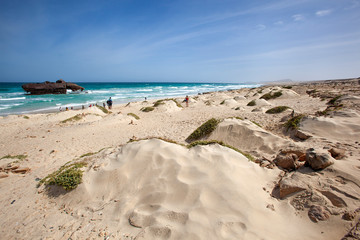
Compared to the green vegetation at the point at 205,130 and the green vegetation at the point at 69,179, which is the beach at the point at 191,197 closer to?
the green vegetation at the point at 69,179

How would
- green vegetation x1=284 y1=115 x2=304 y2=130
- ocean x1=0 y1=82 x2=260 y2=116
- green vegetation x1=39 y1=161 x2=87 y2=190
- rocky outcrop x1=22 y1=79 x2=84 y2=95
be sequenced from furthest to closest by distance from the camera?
rocky outcrop x1=22 y1=79 x2=84 y2=95
ocean x1=0 y1=82 x2=260 y2=116
green vegetation x1=284 y1=115 x2=304 y2=130
green vegetation x1=39 y1=161 x2=87 y2=190

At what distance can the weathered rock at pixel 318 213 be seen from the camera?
257 centimetres

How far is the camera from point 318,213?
2.63 meters

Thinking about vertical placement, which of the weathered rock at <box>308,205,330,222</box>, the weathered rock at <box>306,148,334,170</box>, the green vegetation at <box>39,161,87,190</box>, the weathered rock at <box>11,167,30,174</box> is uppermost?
the weathered rock at <box>306,148,334,170</box>

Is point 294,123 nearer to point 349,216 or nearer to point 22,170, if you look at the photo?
point 349,216

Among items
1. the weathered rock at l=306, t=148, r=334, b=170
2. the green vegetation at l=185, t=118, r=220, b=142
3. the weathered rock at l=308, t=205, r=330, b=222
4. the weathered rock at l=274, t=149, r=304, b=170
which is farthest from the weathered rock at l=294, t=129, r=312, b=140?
the weathered rock at l=308, t=205, r=330, b=222

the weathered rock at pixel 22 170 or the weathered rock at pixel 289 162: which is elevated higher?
the weathered rock at pixel 289 162

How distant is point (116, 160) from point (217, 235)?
303 centimetres

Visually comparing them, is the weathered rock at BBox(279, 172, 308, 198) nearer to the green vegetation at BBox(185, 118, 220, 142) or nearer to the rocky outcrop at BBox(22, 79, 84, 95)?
the green vegetation at BBox(185, 118, 220, 142)

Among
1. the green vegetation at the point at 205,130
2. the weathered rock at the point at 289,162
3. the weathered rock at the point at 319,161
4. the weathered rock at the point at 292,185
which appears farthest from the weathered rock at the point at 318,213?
the green vegetation at the point at 205,130

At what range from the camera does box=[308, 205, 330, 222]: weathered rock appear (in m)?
2.57

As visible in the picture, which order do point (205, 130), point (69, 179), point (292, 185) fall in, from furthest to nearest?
point (205, 130)
point (69, 179)
point (292, 185)

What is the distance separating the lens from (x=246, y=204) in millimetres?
2865

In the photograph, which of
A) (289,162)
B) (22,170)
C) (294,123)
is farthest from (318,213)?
(22,170)
